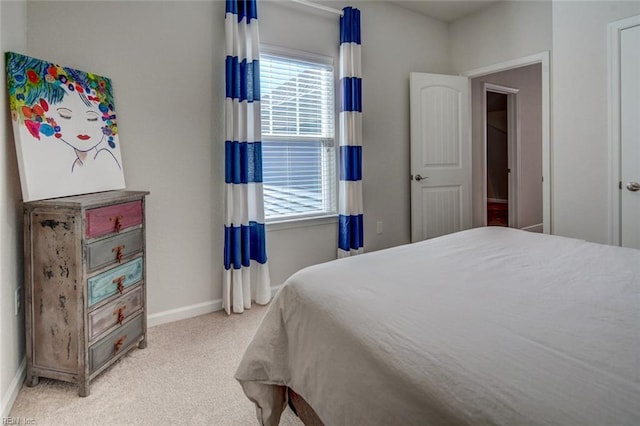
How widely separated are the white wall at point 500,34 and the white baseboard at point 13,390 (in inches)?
177

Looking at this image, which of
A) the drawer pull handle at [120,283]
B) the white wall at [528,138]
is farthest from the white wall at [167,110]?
the white wall at [528,138]

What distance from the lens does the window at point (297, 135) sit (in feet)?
9.76

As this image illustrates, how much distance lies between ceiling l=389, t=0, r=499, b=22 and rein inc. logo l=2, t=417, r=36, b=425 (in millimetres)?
4114

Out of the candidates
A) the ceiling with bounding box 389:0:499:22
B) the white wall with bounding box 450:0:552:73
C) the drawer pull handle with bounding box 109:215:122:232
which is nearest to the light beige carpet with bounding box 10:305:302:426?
the drawer pull handle with bounding box 109:215:122:232

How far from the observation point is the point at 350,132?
126 inches

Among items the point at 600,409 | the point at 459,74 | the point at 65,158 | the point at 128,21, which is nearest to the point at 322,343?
the point at 600,409

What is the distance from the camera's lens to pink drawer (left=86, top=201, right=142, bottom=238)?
5.77ft

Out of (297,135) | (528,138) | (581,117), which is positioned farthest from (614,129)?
(528,138)

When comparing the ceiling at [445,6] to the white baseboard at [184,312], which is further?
the ceiling at [445,6]

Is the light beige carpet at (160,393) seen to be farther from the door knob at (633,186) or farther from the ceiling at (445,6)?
the ceiling at (445,6)

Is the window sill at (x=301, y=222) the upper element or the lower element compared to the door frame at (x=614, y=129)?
lower

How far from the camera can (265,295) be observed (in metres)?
2.86

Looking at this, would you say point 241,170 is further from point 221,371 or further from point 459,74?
point 459,74

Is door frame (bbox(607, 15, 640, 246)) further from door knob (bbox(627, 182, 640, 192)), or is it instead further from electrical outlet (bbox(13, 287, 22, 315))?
electrical outlet (bbox(13, 287, 22, 315))
